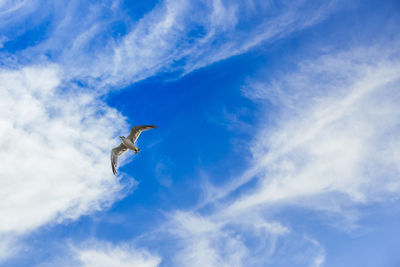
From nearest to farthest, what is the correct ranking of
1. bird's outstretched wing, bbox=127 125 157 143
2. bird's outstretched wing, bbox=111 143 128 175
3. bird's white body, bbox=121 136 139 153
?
bird's white body, bbox=121 136 139 153 → bird's outstretched wing, bbox=127 125 157 143 → bird's outstretched wing, bbox=111 143 128 175

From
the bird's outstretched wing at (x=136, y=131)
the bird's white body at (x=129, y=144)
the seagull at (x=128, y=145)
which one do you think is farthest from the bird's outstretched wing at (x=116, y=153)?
the bird's outstretched wing at (x=136, y=131)

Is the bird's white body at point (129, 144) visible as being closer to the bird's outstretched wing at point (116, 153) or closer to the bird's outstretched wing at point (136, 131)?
the bird's outstretched wing at point (136, 131)

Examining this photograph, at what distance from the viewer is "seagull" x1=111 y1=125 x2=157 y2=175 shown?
62.0 metres

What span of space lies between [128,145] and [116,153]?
421cm

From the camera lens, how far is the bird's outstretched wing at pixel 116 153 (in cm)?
6431

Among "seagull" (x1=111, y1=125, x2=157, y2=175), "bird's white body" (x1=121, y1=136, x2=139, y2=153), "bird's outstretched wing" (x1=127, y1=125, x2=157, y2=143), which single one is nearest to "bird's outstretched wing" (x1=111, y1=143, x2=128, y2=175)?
"seagull" (x1=111, y1=125, x2=157, y2=175)

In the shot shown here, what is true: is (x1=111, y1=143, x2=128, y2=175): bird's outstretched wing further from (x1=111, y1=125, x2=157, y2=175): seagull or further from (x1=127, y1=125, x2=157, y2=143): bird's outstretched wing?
(x1=127, y1=125, x2=157, y2=143): bird's outstretched wing

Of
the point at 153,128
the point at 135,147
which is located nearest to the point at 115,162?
the point at 135,147

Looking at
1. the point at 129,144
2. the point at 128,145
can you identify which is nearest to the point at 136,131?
the point at 129,144

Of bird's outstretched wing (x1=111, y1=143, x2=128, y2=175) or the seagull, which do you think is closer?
the seagull

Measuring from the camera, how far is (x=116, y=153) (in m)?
65.1

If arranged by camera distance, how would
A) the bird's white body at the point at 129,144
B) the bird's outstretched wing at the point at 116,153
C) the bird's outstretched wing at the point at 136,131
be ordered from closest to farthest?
the bird's white body at the point at 129,144 < the bird's outstretched wing at the point at 136,131 < the bird's outstretched wing at the point at 116,153

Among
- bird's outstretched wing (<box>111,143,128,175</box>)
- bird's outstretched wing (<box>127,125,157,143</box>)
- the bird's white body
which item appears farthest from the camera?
bird's outstretched wing (<box>111,143,128,175</box>)

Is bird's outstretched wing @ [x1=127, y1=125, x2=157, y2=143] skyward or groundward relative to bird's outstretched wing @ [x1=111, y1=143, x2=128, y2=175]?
skyward
